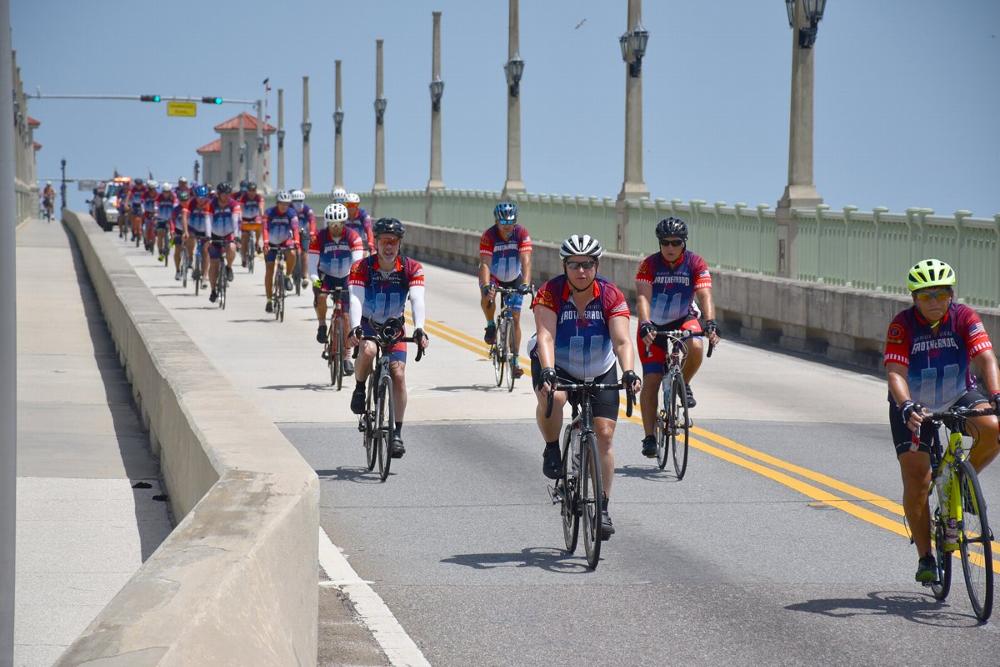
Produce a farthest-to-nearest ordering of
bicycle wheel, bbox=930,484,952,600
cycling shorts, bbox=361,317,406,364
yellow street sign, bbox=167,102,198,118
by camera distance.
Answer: yellow street sign, bbox=167,102,198,118 < cycling shorts, bbox=361,317,406,364 < bicycle wheel, bbox=930,484,952,600

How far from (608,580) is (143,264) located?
37662 mm

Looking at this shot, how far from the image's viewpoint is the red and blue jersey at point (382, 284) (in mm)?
13016

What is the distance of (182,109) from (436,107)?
57.3 meters

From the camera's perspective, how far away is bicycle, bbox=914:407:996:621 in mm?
8039

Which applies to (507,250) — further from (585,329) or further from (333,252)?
(585,329)

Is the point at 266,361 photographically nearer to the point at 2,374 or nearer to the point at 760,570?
the point at 760,570

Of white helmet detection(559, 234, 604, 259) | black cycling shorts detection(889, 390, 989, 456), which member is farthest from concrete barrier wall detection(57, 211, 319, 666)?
black cycling shorts detection(889, 390, 989, 456)

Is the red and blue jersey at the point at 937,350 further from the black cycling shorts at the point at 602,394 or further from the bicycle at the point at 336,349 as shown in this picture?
the bicycle at the point at 336,349

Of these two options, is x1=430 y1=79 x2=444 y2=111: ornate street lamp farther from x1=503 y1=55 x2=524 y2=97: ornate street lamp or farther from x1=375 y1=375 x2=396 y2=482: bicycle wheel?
x1=375 y1=375 x2=396 y2=482: bicycle wheel

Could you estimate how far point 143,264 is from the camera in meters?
45.3

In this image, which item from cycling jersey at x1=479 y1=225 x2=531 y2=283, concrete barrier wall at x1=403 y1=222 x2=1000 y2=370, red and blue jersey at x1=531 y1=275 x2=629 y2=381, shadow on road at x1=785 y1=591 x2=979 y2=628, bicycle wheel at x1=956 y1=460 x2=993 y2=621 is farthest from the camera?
concrete barrier wall at x1=403 y1=222 x2=1000 y2=370

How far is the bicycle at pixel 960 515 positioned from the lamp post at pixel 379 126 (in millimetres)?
59806

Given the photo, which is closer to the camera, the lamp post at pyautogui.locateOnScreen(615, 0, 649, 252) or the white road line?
the white road line

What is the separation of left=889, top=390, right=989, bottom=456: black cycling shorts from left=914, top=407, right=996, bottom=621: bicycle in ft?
0.19
